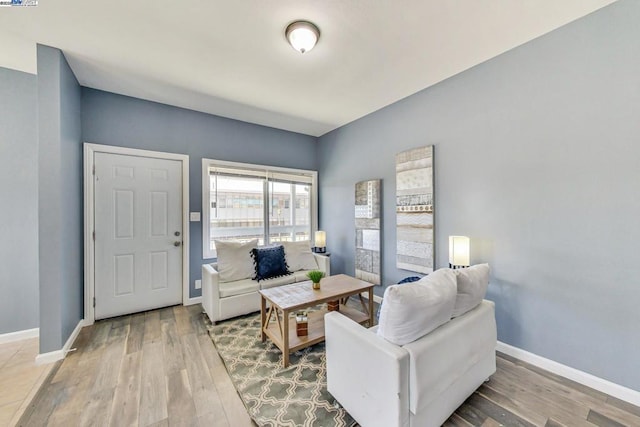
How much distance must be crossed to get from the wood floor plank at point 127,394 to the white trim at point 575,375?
2.95 metres

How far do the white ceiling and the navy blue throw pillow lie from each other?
6.57ft

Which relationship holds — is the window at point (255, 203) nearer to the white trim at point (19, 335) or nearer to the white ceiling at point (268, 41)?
the white ceiling at point (268, 41)

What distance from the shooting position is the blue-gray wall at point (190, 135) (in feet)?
9.71

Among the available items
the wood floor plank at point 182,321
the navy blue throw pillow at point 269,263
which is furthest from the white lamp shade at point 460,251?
the wood floor plank at point 182,321

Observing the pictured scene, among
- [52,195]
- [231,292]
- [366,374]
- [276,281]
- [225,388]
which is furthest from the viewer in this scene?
[276,281]

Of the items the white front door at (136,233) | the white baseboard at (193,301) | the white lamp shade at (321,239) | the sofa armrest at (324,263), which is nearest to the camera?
the white front door at (136,233)

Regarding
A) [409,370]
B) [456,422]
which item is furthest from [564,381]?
[409,370]

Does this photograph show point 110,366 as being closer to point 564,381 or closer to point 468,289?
point 468,289

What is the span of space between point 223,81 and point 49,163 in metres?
1.76

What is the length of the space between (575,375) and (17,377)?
433cm

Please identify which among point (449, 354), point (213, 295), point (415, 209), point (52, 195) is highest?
point (52, 195)

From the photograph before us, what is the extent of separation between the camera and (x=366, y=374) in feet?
4.51


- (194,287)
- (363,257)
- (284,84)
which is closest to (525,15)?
(284,84)

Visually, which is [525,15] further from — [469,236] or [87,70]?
[87,70]
